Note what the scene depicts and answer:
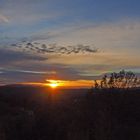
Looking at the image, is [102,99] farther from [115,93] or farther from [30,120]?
[30,120]

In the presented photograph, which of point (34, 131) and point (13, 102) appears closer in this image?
point (34, 131)

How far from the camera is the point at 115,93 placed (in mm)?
38656

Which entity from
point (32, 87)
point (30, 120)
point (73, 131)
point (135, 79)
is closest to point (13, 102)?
point (32, 87)

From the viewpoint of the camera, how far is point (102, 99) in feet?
122

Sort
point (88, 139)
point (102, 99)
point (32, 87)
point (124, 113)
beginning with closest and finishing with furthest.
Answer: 1. point (88, 139)
2. point (102, 99)
3. point (124, 113)
4. point (32, 87)

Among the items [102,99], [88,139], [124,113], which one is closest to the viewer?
[88,139]

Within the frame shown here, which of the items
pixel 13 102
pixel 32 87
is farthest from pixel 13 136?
pixel 32 87

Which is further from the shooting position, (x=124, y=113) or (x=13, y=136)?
(x=124, y=113)

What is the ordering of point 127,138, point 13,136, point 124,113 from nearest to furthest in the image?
point 13,136, point 127,138, point 124,113

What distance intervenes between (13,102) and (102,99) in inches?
1365

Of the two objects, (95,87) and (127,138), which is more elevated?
(95,87)

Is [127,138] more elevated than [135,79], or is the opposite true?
[135,79]

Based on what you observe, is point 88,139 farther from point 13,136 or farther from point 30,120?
point 30,120

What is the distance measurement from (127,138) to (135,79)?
18354 mm
